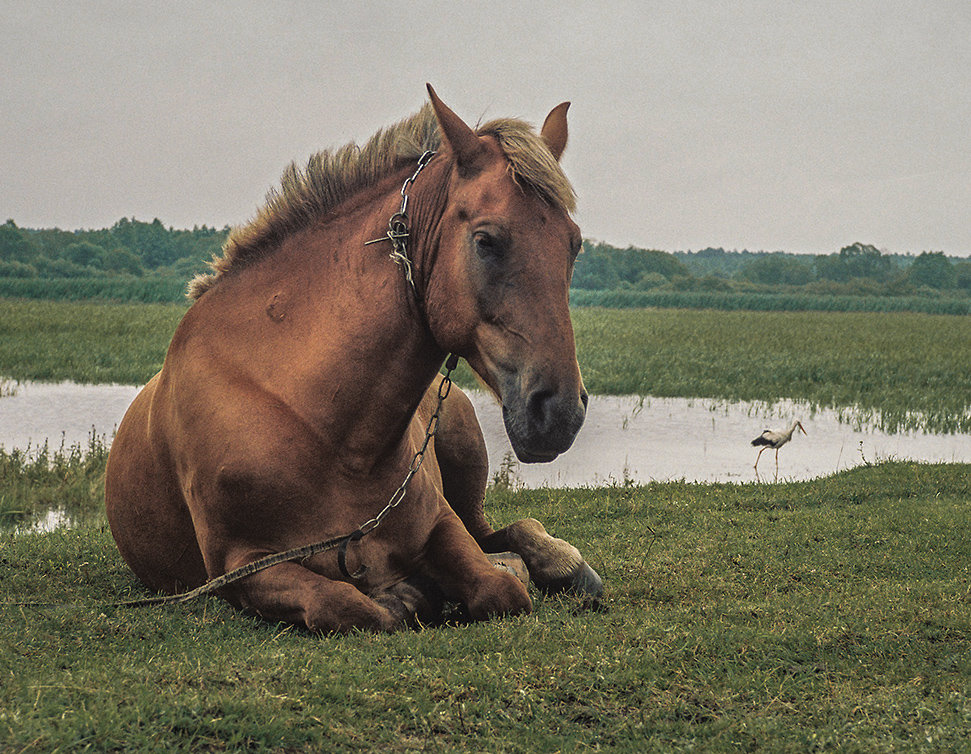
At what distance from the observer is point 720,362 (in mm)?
22703

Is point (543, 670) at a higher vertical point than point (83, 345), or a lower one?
lower

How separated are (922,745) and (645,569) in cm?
261

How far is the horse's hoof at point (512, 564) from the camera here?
16.5 ft

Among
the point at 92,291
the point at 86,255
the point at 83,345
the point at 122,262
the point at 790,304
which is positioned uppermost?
the point at 86,255

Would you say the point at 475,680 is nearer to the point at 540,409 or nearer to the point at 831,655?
the point at 540,409

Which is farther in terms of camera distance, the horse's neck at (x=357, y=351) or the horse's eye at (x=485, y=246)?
the horse's neck at (x=357, y=351)

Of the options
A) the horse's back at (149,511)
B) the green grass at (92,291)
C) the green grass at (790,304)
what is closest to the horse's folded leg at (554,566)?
the horse's back at (149,511)

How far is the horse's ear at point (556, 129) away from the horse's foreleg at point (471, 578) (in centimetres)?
184

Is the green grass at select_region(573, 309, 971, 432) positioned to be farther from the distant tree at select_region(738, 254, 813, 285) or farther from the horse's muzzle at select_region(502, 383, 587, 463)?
the distant tree at select_region(738, 254, 813, 285)

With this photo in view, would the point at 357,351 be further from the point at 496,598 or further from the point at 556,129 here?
the point at 556,129

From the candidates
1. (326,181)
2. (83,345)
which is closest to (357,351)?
(326,181)

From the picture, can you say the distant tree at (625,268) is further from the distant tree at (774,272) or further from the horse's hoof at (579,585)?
the horse's hoof at (579,585)

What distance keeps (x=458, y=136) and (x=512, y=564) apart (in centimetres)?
219

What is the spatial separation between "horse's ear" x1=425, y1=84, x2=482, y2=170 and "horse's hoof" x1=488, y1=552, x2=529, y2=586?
203cm
